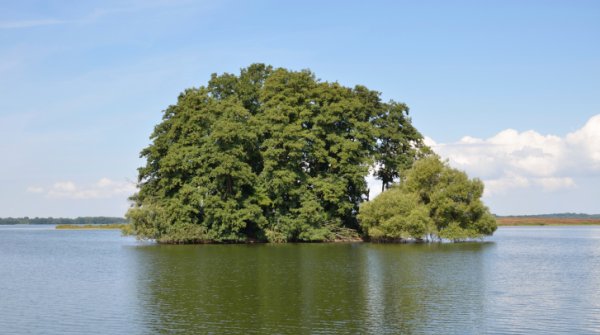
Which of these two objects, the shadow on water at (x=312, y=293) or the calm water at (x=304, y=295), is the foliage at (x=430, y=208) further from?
the calm water at (x=304, y=295)

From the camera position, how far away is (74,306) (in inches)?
1157

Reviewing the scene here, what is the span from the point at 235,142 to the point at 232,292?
129ft

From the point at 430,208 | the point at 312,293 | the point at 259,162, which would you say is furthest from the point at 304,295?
the point at 259,162

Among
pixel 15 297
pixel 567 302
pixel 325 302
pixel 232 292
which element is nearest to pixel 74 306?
pixel 15 297

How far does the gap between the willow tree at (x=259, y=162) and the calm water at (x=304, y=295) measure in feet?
58.5

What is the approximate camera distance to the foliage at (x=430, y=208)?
234 feet

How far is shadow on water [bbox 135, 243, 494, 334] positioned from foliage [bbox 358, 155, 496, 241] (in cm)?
1678

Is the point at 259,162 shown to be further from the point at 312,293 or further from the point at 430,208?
the point at 312,293

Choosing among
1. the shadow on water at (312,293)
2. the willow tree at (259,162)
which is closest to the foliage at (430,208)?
the willow tree at (259,162)

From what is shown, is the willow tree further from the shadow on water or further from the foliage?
the shadow on water

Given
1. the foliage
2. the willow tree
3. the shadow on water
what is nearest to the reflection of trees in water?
the shadow on water

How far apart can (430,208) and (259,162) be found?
2141 cm

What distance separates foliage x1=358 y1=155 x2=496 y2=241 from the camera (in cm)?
7119

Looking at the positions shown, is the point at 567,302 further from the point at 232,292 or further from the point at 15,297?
the point at 15,297
